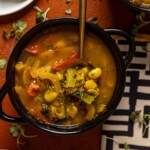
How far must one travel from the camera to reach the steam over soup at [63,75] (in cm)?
143

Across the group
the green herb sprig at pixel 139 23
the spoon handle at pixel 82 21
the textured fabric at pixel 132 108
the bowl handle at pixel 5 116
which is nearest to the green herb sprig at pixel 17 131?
the bowl handle at pixel 5 116

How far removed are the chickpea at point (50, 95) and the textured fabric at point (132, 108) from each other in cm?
26

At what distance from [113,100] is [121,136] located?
204mm

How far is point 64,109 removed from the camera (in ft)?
4.75

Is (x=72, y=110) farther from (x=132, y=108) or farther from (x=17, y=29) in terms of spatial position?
(x=17, y=29)

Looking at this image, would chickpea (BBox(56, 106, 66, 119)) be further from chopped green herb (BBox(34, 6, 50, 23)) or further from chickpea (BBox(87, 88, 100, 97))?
chopped green herb (BBox(34, 6, 50, 23))

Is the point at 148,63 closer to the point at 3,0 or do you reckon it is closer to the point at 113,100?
the point at 113,100

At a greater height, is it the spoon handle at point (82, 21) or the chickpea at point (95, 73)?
the spoon handle at point (82, 21)

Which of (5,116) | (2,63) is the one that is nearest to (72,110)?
(5,116)

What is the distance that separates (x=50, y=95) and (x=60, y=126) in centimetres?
12

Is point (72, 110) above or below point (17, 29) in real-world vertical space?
below

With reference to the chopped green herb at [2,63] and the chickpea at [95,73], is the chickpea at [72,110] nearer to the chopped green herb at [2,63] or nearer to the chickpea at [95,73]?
the chickpea at [95,73]

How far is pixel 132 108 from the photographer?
160cm

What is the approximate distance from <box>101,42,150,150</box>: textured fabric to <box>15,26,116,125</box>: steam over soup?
151 millimetres
